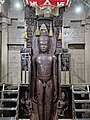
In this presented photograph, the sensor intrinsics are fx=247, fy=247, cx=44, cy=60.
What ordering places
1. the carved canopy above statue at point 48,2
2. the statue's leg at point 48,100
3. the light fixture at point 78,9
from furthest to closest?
the light fixture at point 78,9, the carved canopy above statue at point 48,2, the statue's leg at point 48,100

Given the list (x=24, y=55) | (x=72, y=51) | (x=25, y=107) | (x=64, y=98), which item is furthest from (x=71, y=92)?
(x=72, y=51)

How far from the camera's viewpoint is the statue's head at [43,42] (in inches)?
154

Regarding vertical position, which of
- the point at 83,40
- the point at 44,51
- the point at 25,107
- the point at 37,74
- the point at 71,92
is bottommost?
the point at 25,107

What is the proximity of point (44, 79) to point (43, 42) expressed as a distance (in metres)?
0.58

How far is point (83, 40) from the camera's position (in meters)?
10.8

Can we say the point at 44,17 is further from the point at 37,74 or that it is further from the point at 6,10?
the point at 37,74

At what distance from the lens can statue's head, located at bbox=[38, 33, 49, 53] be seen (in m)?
3.91

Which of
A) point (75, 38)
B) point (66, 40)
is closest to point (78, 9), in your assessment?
point (75, 38)

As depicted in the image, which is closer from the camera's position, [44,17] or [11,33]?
[44,17]

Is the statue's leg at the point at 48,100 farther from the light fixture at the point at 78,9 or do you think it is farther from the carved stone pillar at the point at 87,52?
the light fixture at the point at 78,9

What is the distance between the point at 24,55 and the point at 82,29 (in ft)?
11.4

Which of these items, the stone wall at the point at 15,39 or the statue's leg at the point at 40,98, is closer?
the statue's leg at the point at 40,98

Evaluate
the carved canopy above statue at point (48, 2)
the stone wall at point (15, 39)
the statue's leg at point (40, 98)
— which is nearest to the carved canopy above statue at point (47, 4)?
the carved canopy above statue at point (48, 2)

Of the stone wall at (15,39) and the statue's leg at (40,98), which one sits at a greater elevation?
the stone wall at (15,39)
